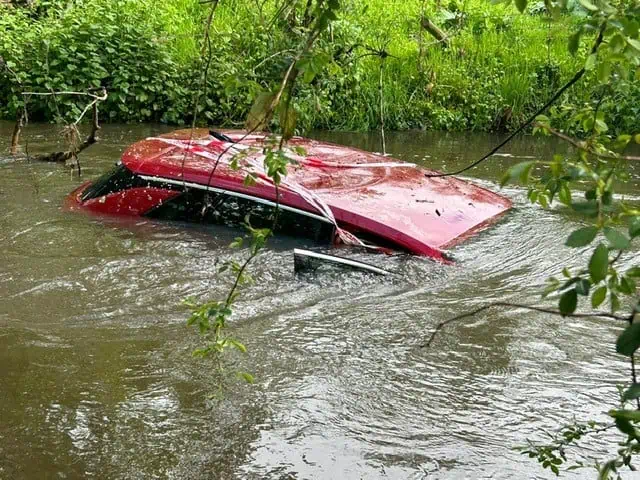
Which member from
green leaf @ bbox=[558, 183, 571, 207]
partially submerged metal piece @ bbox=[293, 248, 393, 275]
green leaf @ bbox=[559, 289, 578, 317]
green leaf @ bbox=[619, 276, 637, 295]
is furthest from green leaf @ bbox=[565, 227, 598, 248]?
partially submerged metal piece @ bbox=[293, 248, 393, 275]

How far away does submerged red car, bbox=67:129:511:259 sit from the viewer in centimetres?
560

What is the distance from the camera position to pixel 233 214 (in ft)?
19.7

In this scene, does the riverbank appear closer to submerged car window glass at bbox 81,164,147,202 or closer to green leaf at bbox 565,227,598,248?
submerged car window glass at bbox 81,164,147,202

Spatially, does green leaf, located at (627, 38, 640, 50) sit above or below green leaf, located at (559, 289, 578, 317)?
above

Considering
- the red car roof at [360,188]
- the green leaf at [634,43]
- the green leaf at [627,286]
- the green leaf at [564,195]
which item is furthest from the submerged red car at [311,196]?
the green leaf at [627,286]

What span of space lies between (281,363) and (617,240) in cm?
306

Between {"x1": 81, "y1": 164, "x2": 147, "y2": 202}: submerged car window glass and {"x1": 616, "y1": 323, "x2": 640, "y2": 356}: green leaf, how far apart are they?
5036mm

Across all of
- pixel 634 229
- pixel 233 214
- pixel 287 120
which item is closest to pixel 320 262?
pixel 233 214

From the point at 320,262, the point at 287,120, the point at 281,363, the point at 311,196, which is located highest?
the point at 287,120

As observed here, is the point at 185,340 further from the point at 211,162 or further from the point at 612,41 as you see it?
the point at 612,41

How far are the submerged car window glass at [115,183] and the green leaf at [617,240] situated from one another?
5.01 meters

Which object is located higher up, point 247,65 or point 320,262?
point 247,65

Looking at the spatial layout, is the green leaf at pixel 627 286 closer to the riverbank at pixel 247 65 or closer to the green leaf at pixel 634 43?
the green leaf at pixel 634 43

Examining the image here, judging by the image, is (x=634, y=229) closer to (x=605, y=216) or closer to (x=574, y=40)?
(x=605, y=216)
